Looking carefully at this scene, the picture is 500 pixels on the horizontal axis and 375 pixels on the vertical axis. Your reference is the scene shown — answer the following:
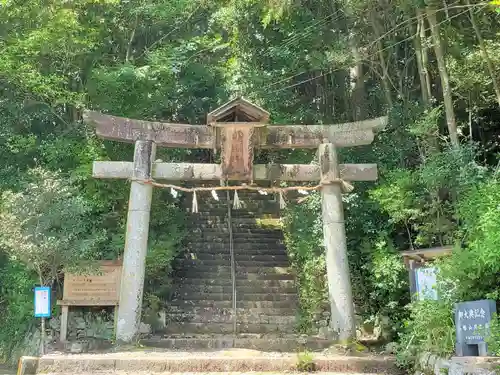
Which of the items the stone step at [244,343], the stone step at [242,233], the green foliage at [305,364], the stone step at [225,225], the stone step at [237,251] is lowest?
the green foliage at [305,364]

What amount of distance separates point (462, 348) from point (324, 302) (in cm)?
488

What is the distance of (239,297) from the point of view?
41.2 feet

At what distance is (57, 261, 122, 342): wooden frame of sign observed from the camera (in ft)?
34.9

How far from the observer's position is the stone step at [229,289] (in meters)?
12.7

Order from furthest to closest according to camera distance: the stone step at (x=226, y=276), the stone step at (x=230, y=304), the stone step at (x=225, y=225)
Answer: the stone step at (x=225, y=225) < the stone step at (x=226, y=276) < the stone step at (x=230, y=304)

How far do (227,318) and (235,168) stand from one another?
3.54 meters

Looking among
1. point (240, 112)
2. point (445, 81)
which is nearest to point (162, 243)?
point (240, 112)

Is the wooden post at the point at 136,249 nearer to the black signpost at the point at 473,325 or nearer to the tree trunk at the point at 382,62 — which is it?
the black signpost at the point at 473,325

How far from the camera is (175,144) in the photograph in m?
10.5

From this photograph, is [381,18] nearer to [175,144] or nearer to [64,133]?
[175,144]

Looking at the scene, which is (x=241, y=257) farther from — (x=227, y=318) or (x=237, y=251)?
(x=227, y=318)

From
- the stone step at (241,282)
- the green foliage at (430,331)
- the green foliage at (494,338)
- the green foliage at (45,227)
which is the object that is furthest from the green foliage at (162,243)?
the green foliage at (494,338)

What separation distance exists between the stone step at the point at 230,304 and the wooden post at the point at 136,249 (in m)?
2.62

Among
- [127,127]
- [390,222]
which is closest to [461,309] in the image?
[390,222]
